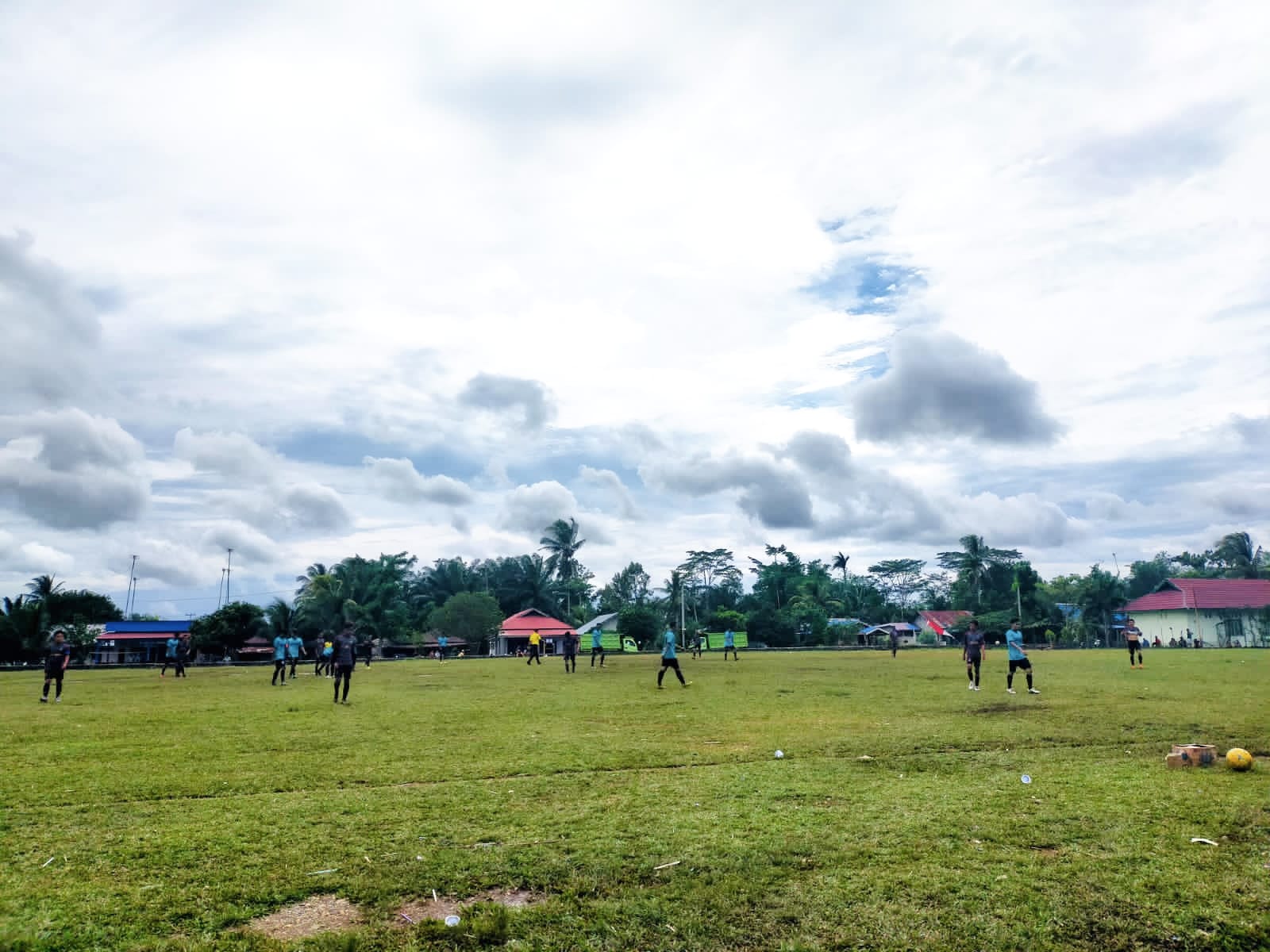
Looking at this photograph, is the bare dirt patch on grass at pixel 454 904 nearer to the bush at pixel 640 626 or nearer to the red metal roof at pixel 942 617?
the bush at pixel 640 626

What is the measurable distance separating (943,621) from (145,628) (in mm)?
88905

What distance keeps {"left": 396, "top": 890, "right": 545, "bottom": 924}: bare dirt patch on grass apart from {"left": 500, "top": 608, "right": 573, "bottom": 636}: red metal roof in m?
76.4

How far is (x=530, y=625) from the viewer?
85188mm

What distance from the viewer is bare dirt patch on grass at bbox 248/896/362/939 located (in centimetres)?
551

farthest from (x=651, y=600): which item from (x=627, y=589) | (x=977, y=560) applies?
(x=977, y=560)

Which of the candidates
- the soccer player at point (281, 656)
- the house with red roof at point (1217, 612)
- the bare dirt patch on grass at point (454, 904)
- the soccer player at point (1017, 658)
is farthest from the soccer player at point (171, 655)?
the house with red roof at point (1217, 612)

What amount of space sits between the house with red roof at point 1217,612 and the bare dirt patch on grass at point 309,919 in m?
95.3

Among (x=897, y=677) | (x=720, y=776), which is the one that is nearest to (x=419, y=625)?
(x=897, y=677)

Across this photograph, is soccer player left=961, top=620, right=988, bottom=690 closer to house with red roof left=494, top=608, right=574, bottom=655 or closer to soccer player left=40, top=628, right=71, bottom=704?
soccer player left=40, top=628, right=71, bottom=704

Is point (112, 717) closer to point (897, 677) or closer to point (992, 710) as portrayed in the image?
point (992, 710)

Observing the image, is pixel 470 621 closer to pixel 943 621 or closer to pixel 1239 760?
pixel 943 621

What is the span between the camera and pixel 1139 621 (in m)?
91.1

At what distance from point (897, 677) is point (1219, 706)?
1234cm

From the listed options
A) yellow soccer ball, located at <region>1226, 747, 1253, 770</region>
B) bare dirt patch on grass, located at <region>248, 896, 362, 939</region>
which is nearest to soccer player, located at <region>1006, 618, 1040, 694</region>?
yellow soccer ball, located at <region>1226, 747, 1253, 770</region>
